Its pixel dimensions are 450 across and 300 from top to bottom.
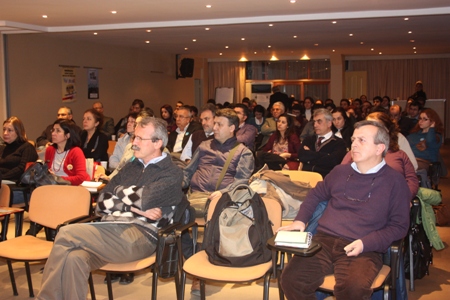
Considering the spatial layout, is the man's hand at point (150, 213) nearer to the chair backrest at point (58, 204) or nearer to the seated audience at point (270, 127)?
the chair backrest at point (58, 204)

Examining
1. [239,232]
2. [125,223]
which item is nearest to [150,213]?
[125,223]

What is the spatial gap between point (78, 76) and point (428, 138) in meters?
7.93

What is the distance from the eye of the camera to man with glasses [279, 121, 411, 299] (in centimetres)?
303

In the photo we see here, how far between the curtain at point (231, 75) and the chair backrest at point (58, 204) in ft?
49.3

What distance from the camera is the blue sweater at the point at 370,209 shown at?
122 inches

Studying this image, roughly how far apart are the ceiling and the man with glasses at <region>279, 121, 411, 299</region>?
4439mm

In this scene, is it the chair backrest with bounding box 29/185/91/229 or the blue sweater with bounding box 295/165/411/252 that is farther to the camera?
the chair backrest with bounding box 29/185/91/229

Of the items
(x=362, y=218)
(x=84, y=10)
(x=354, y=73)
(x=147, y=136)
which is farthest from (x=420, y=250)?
(x=354, y=73)

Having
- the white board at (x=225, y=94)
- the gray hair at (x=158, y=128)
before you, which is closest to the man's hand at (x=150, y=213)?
the gray hair at (x=158, y=128)

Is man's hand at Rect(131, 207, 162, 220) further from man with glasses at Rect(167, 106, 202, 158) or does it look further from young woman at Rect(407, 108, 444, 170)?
young woman at Rect(407, 108, 444, 170)

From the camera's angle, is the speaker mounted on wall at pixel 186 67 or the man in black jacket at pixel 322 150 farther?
the speaker mounted on wall at pixel 186 67

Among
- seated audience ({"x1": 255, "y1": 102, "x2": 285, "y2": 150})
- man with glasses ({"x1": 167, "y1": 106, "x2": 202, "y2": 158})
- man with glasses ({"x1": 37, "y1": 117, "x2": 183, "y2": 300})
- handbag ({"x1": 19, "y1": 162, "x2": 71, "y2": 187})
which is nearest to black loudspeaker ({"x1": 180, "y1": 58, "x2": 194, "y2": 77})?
seated audience ({"x1": 255, "y1": 102, "x2": 285, "y2": 150})

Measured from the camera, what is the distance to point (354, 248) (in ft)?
9.93

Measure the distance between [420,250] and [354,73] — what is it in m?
14.8
